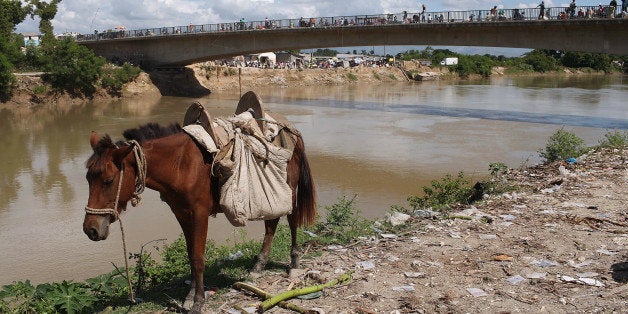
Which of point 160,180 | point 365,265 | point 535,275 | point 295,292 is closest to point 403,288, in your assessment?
point 365,265

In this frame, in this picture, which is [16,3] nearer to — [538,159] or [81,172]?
[81,172]

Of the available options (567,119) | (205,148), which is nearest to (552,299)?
(205,148)

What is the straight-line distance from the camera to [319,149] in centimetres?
1644

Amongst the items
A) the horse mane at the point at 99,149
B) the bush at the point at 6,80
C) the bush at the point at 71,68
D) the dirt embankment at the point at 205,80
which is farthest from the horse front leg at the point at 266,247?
the bush at the point at 71,68

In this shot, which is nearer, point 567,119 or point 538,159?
point 538,159

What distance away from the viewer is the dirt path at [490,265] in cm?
403

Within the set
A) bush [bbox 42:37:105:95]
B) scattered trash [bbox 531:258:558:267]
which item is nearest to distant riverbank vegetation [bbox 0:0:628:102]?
bush [bbox 42:37:105:95]

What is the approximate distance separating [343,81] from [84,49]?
2340 cm

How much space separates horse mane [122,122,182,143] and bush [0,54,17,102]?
2587 cm

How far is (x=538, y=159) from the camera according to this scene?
46.5 ft

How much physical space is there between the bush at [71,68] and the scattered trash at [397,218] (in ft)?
90.3

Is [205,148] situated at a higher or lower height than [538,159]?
higher

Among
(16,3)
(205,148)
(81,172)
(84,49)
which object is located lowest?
(81,172)

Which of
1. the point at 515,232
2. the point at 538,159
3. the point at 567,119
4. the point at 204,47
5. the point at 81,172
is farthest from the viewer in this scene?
the point at 204,47
